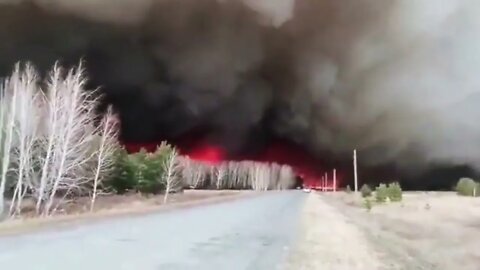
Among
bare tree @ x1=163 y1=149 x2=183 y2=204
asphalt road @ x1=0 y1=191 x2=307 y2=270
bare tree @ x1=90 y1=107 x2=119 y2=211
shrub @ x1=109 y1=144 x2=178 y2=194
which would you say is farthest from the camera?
bare tree @ x1=163 y1=149 x2=183 y2=204

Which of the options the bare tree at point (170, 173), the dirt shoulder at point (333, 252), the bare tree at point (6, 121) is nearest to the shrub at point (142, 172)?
the bare tree at point (170, 173)

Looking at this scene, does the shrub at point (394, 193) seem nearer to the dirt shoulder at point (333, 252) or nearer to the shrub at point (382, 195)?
the shrub at point (382, 195)

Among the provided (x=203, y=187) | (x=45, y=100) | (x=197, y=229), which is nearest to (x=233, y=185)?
A: (x=203, y=187)

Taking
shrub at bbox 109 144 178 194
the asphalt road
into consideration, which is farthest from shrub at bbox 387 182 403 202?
the asphalt road

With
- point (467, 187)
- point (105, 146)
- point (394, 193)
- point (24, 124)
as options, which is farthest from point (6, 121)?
point (467, 187)

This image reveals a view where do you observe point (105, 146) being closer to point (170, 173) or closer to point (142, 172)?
point (142, 172)

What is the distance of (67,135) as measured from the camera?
35.5 meters

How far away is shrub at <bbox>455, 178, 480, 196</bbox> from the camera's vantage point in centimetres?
8406

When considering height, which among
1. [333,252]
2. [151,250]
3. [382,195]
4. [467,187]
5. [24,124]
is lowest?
[151,250]

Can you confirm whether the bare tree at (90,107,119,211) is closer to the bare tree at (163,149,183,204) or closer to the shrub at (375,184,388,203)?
the bare tree at (163,149,183,204)

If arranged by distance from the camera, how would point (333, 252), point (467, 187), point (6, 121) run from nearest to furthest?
1. point (333, 252)
2. point (6, 121)
3. point (467, 187)

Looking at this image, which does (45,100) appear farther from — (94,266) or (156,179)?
(156,179)

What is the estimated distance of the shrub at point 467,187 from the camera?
84062 millimetres

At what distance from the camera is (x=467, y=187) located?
288 ft
